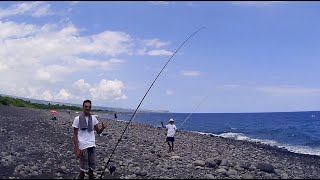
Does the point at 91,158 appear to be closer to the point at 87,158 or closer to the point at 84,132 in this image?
the point at 87,158

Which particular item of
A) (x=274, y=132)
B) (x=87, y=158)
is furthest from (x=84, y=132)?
(x=274, y=132)

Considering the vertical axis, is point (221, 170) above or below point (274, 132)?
above

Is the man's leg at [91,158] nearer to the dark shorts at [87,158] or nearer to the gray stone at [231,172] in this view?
the dark shorts at [87,158]

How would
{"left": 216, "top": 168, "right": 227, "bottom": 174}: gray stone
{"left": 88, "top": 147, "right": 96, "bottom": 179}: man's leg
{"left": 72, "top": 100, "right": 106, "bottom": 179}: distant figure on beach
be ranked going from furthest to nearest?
{"left": 216, "top": 168, "right": 227, "bottom": 174}: gray stone → {"left": 88, "top": 147, "right": 96, "bottom": 179}: man's leg → {"left": 72, "top": 100, "right": 106, "bottom": 179}: distant figure on beach

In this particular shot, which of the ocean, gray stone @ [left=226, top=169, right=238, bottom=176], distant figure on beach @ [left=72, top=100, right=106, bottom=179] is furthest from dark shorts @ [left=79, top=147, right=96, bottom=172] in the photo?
the ocean

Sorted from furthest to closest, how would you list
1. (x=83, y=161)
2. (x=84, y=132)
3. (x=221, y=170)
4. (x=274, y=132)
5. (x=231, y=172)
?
1. (x=274, y=132)
2. (x=221, y=170)
3. (x=231, y=172)
4. (x=83, y=161)
5. (x=84, y=132)

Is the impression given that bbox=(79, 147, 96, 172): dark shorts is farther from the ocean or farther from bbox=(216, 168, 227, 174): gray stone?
the ocean

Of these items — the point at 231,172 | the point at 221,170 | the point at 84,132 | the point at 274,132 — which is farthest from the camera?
the point at 274,132

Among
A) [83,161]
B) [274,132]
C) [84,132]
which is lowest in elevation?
[274,132]

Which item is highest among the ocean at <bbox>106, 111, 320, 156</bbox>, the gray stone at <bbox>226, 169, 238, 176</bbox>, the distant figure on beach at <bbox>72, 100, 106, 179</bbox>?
the distant figure on beach at <bbox>72, 100, 106, 179</bbox>

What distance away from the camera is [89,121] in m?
9.91

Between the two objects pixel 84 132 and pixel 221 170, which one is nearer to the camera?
pixel 84 132

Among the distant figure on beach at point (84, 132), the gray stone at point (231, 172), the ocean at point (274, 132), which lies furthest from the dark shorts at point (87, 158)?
the ocean at point (274, 132)

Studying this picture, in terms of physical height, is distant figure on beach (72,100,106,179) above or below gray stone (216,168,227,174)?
above
